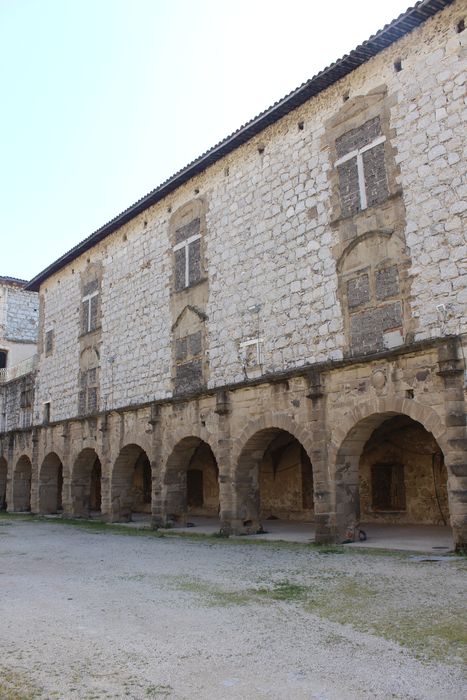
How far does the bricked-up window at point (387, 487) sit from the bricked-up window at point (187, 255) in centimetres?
627

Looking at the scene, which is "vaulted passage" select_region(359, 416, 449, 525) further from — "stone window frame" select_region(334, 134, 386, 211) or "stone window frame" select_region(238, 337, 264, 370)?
"stone window frame" select_region(334, 134, 386, 211)

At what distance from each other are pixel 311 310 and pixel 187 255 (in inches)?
188

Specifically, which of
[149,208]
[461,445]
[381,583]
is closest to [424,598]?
[381,583]

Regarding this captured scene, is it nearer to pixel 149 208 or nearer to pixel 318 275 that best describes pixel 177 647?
pixel 318 275

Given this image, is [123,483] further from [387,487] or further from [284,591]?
[284,591]

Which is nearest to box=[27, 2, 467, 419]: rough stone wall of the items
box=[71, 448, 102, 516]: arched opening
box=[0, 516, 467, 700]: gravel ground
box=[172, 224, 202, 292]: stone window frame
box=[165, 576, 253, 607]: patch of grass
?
box=[172, 224, 202, 292]: stone window frame

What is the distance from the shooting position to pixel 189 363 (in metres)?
14.8

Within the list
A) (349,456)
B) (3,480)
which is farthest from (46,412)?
(349,456)

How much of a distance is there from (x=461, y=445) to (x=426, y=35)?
682cm

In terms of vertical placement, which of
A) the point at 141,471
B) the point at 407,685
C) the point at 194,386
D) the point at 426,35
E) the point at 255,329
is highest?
the point at 426,35

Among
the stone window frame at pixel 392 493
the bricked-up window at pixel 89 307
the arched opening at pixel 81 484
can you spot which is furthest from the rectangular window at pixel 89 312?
the stone window frame at pixel 392 493

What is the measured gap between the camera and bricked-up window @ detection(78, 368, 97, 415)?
1897 cm

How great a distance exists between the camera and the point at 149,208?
56.4 feet

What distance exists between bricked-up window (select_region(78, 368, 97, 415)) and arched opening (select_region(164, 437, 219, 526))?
3.55m
